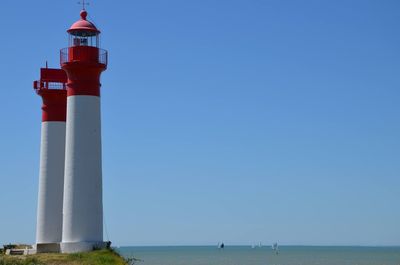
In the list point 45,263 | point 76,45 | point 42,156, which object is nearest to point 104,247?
point 45,263

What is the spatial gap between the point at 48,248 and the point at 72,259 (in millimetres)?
3610

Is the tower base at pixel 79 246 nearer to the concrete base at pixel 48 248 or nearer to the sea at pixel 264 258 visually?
the concrete base at pixel 48 248

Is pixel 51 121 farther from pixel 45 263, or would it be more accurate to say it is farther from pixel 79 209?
pixel 45 263

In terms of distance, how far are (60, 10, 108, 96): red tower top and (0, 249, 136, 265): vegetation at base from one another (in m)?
6.20

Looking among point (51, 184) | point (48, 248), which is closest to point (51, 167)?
point (51, 184)

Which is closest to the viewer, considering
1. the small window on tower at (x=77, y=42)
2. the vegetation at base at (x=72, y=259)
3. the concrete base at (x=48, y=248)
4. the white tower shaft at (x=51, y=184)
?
the vegetation at base at (x=72, y=259)

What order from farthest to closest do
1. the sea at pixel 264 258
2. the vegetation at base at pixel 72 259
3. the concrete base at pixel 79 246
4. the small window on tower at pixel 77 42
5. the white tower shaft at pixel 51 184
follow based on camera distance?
the sea at pixel 264 258 → the white tower shaft at pixel 51 184 → the small window on tower at pixel 77 42 → the concrete base at pixel 79 246 → the vegetation at base at pixel 72 259

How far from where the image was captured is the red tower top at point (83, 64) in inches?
1247

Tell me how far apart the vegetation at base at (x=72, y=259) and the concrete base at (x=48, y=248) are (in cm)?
144

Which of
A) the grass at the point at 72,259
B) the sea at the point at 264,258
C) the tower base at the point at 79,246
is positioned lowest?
the grass at the point at 72,259

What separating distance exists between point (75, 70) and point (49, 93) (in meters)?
3.69

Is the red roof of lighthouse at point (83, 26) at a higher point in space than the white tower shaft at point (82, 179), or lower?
higher

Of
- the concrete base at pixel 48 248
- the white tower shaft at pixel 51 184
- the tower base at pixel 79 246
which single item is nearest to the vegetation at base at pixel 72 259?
the tower base at pixel 79 246

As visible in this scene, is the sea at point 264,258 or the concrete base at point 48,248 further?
the sea at point 264,258
